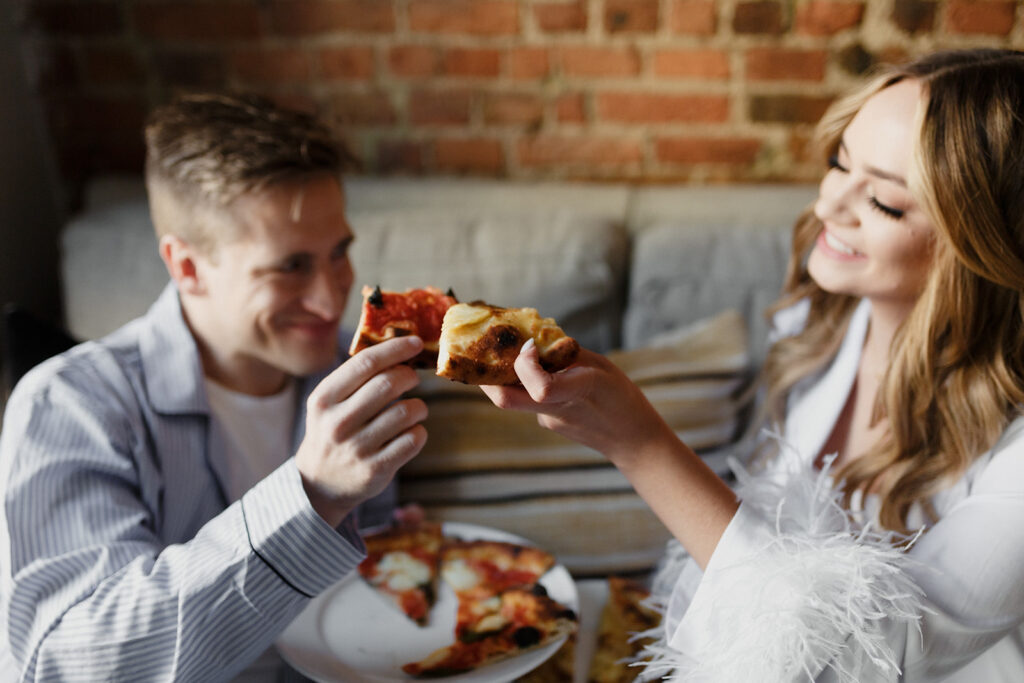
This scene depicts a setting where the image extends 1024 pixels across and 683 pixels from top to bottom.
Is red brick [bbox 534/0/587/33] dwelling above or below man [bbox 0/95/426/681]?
above

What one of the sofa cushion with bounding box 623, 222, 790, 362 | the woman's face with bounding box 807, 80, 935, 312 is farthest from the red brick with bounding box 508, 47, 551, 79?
the woman's face with bounding box 807, 80, 935, 312

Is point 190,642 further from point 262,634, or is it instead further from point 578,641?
point 578,641

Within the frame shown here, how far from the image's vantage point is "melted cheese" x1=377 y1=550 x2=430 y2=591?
1396mm

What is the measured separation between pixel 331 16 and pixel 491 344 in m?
1.62

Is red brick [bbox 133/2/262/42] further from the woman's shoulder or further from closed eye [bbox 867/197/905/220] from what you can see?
the woman's shoulder

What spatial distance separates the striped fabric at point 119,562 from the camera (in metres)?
1.11

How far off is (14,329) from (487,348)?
3.46 ft

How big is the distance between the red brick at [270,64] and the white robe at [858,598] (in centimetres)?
179

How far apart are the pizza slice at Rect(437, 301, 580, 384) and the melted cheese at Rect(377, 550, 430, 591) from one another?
1.80ft

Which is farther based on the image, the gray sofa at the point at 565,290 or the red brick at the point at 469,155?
the red brick at the point at 469,155

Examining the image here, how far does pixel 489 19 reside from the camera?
7.30 ft

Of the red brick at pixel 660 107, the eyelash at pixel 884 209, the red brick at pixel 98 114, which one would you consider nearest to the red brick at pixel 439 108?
the red brick at pixel 660 107

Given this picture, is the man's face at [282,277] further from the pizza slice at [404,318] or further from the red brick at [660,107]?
the red brick at [660,107]

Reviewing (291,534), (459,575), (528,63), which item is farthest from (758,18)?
(291,534)
